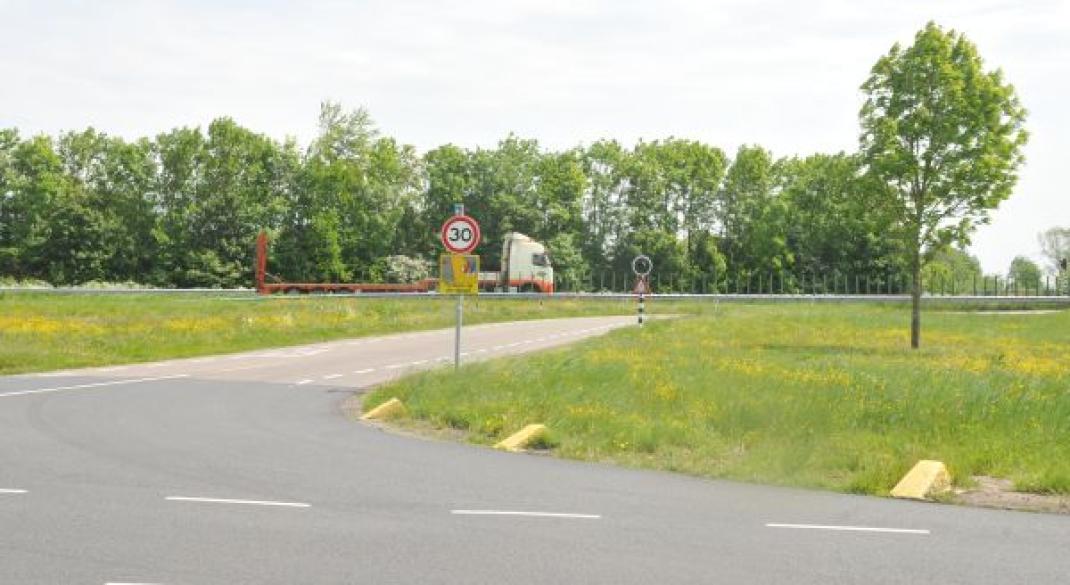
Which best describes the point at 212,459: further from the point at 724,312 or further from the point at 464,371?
the point at 724,312

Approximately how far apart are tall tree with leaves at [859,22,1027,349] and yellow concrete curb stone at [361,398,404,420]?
68.6 feet

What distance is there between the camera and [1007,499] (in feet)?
32.2

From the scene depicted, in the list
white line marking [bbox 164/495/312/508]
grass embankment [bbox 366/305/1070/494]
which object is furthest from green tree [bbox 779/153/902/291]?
white line marking [bbox 164/495/312/508]

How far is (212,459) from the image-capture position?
11.6 metres

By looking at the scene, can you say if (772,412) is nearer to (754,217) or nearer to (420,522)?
(420,522)

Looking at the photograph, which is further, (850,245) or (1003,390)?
(850,245)

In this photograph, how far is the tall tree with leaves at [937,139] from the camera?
33156 mm

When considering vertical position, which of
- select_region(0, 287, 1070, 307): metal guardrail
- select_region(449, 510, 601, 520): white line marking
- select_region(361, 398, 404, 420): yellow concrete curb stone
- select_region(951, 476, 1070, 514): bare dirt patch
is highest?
select_region(0, 287, 1070, 307): metal guardrail

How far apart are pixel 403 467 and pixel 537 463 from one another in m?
1.54

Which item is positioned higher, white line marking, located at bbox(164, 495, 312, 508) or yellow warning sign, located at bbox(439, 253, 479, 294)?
yellow warning sign, located at bbox(439, 253, 479, 294)

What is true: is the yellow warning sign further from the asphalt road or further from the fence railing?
the fence railing

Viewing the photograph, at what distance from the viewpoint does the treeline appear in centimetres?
8200

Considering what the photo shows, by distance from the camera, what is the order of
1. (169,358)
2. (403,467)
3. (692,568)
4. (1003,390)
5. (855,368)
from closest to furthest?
(692,568) → (403,467) → (1003,390) → (855,368) → (169,358)

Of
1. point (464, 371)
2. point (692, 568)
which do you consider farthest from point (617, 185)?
point (692, 568)
